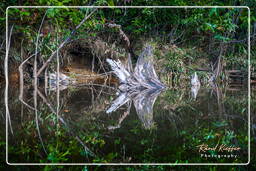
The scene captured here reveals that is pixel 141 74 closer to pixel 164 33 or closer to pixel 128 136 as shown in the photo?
pixel 164 33

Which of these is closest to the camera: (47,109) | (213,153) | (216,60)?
(213,153)

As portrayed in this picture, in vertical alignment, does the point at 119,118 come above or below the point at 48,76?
below

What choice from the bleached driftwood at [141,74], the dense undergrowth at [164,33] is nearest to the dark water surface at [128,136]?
the dense undergrowth at [164,33]

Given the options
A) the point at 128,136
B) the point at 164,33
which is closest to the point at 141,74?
the point at 164,33

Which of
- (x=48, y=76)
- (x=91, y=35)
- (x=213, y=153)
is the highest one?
(x=91, y=35)

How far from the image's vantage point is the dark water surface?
0.57m

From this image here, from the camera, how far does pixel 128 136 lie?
2.31 ft

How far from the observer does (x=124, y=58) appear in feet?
8.70

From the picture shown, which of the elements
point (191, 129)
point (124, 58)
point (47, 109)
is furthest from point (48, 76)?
point (191, 129)

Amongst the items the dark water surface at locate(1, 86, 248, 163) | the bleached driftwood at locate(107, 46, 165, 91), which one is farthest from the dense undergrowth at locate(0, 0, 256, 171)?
the dark water surface at locate(1, 86, 248, 163)

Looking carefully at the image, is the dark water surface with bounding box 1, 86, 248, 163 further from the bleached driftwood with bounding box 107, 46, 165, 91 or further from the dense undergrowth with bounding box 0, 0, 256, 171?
the bleached driftwood with bounding box 107, 46, 165, 91

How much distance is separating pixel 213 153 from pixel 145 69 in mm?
1819

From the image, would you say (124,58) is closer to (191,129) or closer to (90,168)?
(191,129)

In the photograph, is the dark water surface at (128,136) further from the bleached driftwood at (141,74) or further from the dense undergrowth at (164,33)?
the bleached driftwood at (141,74)
